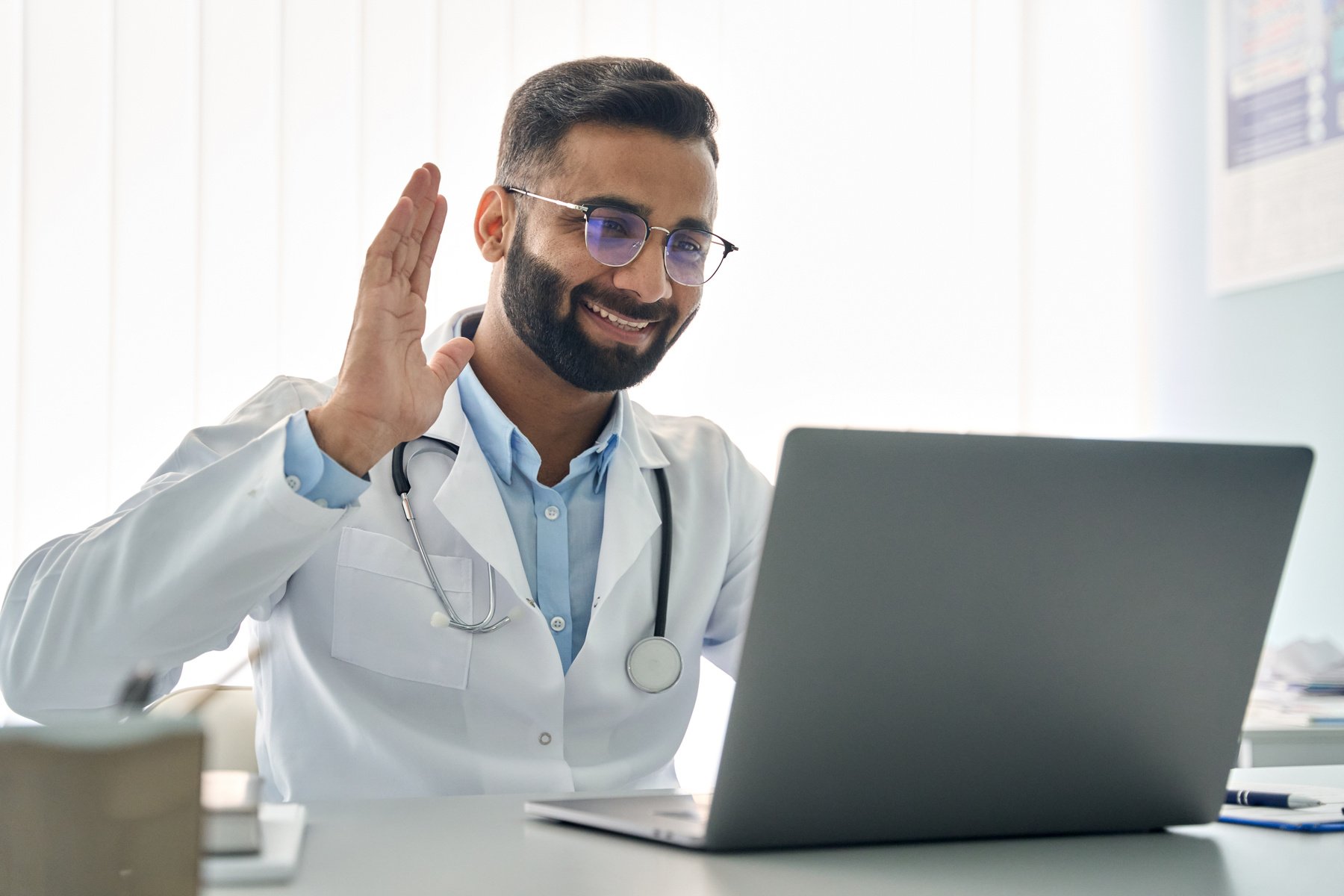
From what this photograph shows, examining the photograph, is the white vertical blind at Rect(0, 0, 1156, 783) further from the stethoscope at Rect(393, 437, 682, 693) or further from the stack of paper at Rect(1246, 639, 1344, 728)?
the stack of paper at Rect(1246, 639, 1344, 728)

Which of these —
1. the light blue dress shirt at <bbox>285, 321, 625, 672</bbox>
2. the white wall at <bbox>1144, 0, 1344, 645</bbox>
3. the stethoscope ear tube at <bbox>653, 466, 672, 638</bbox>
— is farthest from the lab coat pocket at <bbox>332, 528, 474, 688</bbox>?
the white wall at <bbox>1144, 0, 1344, 645</bbox>

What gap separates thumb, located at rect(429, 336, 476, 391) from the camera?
1.32 m

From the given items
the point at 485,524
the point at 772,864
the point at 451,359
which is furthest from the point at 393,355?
the point at 772,864

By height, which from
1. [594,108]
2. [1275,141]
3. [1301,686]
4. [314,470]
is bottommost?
[1301,686]

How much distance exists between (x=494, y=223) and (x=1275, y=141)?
2.01 m

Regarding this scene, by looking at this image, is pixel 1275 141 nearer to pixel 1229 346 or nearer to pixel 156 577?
pixel 1229 346

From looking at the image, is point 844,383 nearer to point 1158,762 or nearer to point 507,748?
point 507,748

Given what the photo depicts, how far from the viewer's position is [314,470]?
110 cm

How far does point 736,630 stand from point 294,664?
58cm

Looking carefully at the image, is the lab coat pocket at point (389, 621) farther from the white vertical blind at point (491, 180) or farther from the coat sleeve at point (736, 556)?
the white vertical blind at point (491, 180)

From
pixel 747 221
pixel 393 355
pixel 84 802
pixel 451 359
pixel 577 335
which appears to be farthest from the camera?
pixel 747 221

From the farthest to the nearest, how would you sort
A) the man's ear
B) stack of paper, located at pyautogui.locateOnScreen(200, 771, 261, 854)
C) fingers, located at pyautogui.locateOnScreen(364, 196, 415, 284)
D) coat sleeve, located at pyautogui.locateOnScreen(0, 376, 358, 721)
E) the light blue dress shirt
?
the man's ear
the light blue dress shirt
fingers, located at pyautogui.locateOnScreen(364, 196, 415, 284)
coat sleeve, located at pyautogui.locateOnScreen(0, 376, 358, 721)
stack of paper, located at pyautogui.locateOnScreen(200, 771, 261, 854)

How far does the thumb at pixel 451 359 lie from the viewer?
4.34 feet

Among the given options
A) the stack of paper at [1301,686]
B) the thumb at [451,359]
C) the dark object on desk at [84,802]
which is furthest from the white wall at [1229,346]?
the dark object on desk at [84,802]
